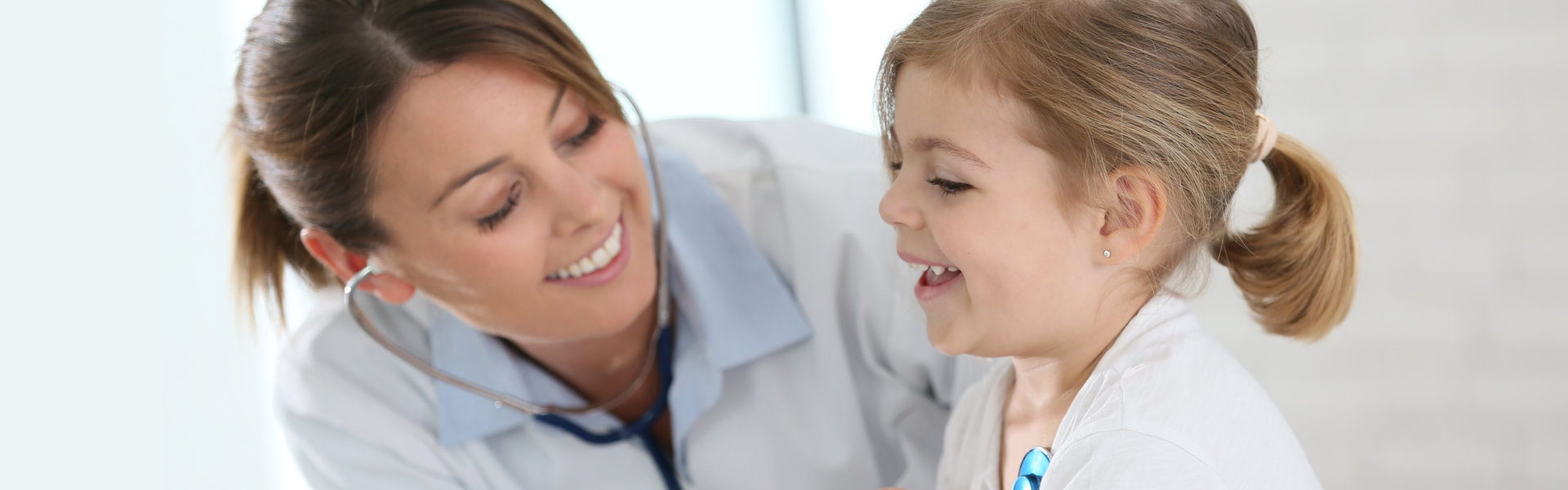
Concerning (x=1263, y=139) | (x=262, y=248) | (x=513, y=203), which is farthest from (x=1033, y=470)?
(x=262, y=248)

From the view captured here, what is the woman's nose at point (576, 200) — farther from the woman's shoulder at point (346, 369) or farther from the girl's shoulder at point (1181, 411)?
the girl's shoulder at point (1181, 411)

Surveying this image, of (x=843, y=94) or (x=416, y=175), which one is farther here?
(x=843, y=94)

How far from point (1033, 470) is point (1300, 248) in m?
0.29

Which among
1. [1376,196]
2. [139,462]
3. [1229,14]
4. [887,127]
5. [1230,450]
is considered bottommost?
[139,462]

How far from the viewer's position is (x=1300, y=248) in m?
0.95

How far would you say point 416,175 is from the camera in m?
1.09

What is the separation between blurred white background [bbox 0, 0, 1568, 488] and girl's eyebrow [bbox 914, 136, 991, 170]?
25.8 inches

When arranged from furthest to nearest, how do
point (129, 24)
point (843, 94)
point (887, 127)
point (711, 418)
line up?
point (843, 94) → point (129, 24) → point (711, 418) → point (887, 127)

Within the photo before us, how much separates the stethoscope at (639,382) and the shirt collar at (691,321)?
17 mm

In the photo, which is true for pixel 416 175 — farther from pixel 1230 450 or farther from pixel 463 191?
pixel 1230 450

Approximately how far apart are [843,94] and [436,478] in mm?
1495

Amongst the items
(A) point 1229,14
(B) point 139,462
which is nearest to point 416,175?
(A) point 1229,14

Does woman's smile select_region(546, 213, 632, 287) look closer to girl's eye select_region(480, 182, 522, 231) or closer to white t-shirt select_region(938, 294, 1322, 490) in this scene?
girl's eye select_region(480, 182, 522, 231)

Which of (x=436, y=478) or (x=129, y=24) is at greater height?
(x=129, y=24)
